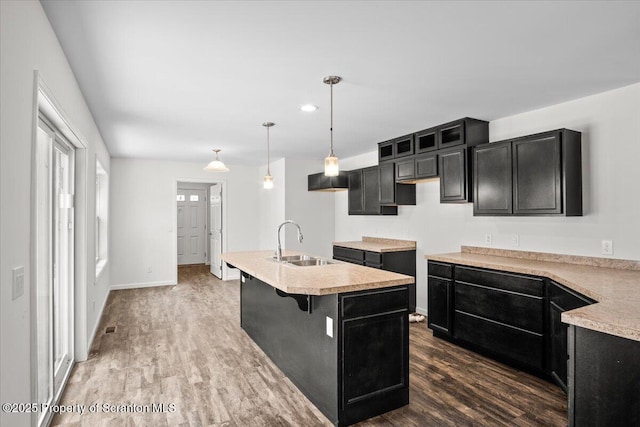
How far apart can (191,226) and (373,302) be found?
8668mm

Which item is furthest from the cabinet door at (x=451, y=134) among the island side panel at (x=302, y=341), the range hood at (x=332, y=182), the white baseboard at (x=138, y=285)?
the white baseboard at (x=138, y=285)

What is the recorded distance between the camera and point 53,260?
2.82 metres

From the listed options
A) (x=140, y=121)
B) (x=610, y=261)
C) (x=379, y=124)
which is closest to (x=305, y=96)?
(x=379, y=124)

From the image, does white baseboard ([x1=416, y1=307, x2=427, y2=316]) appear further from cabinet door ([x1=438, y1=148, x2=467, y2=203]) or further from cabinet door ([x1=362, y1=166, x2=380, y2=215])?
cabinet door ([x1=438, y1=148, x2=467, y2=203])

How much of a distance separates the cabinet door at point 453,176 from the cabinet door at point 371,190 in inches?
49.1

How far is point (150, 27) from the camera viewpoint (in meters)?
2.09

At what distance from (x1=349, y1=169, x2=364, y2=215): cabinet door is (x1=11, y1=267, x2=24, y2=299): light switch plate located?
4554 millimetres

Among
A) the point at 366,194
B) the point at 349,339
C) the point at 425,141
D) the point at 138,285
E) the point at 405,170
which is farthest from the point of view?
the point at 138,285

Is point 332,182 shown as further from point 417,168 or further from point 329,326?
point 329,326

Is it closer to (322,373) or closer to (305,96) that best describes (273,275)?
(322,373)

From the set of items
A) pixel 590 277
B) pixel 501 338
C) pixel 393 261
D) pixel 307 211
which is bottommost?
pixel 501 338

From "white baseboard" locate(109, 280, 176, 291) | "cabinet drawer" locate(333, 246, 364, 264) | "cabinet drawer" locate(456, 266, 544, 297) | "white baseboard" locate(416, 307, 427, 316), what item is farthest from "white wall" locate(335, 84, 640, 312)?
"white baseboard" locate(109, 280, 176, 291)

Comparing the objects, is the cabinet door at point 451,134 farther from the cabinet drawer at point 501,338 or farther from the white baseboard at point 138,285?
the white baseboard at point 138,285

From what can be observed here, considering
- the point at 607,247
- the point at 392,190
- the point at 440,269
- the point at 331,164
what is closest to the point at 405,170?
the point at 392,190
